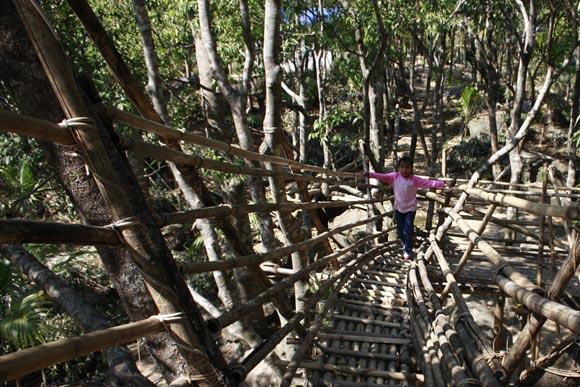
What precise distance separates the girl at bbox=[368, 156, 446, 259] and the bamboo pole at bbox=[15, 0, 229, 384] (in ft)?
→ 10.8

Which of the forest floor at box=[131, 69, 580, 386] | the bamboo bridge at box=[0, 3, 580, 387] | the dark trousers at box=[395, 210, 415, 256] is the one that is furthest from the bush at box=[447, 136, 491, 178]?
the bamboo bridge at box=[0, 3, 580, 387]

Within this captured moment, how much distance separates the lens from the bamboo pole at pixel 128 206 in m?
1.01

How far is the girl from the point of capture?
4.23 metres

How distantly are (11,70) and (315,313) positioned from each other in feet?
7.02

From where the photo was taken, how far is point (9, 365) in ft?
2.54

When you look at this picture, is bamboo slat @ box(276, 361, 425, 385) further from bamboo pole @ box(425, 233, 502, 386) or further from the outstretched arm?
the outstretched arm

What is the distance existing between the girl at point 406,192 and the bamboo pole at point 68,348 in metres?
3.42

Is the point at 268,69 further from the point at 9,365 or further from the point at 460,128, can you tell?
the point at 460,128

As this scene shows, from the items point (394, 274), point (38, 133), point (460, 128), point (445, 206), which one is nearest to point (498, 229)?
point (445, 206)

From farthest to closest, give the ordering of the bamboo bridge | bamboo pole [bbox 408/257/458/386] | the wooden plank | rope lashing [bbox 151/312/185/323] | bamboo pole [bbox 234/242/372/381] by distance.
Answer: the wooden plank → bamboo pole [bbox 408/257/458/386] → bamboo pole [bbox 234/242/372/381] → rope lashing [bbox 151/312/185/323] → the bamboo bridge

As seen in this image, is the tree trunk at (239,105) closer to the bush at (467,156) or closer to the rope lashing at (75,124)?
the rope lashing at (75,124)

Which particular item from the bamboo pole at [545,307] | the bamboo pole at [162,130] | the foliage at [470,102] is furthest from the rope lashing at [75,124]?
the foliage at [470,102]

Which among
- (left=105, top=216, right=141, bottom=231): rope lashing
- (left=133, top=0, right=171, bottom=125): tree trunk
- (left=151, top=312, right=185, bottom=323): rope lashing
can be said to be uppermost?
(left=133, top=0, right=171, bottom=125): tree trunk

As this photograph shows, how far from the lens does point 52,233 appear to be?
0.93 m
